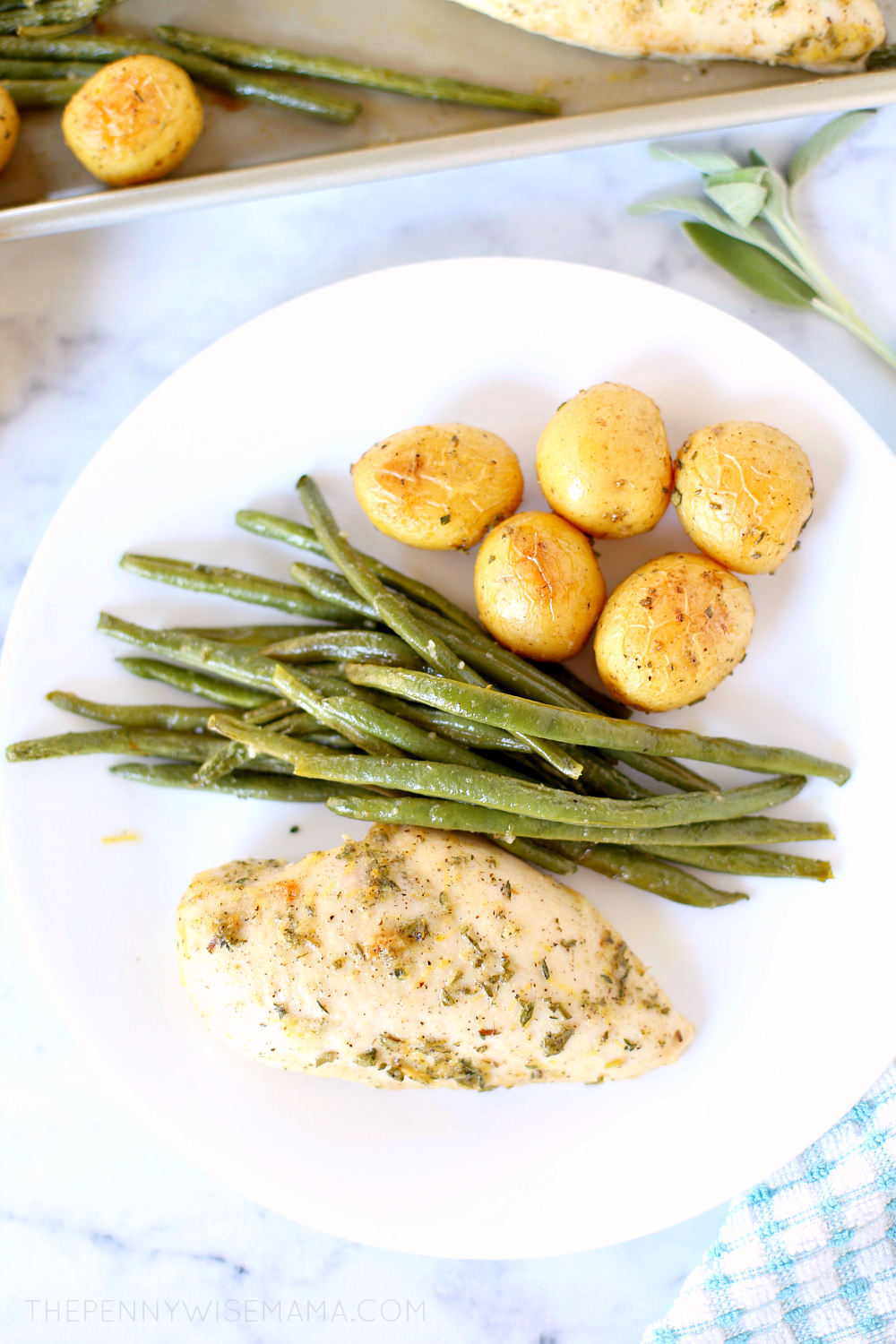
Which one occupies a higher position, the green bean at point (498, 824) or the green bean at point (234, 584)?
the green bean at point (234, 584)

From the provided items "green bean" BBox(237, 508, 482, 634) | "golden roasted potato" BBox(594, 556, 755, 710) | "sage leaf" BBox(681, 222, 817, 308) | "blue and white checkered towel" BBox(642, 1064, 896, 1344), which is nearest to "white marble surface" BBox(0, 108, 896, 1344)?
"sage leaf" BBox(681, 222, 817, 308)

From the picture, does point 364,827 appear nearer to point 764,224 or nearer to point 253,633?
point 253,633

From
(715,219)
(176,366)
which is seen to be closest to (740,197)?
(715,219)

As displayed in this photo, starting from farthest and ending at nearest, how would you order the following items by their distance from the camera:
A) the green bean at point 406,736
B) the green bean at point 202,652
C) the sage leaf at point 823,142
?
the sage leaf at point 823,142 < the green bean at point 202,652 < the green bean at point 406,736

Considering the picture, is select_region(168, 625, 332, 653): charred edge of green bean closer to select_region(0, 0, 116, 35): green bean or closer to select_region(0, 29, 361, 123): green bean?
select_region(0, 29, 361, 123): green bean

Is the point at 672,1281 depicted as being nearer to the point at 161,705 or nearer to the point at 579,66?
the point at 161,705

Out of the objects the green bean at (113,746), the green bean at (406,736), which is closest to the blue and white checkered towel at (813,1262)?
the green bean at (406,736)

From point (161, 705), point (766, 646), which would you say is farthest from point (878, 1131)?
point (161, 705)

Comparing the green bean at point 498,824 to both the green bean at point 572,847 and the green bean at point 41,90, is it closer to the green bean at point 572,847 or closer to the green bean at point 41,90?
the green bean at point 572,847
